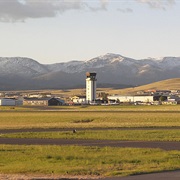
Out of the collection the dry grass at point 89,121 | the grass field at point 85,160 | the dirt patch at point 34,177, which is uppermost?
the dry grass at point 89,121

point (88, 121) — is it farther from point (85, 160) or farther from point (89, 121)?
point (85, 160)

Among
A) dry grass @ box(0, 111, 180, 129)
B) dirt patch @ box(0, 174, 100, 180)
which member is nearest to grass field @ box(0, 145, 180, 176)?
dirt patch @ box(0, 174, 100, 180)

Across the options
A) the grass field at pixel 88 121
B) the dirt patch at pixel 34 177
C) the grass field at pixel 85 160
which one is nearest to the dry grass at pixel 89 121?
the grass field at pixel 88 121

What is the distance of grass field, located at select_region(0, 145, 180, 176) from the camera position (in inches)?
1190

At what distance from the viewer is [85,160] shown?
34406mm

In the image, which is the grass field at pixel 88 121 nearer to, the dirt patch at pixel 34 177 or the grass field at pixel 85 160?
the grass field at pixel 85 160

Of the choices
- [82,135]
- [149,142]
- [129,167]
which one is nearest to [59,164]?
[129,167]

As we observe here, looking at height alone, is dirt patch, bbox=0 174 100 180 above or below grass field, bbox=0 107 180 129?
below

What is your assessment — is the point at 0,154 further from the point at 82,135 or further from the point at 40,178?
the point at 82,135

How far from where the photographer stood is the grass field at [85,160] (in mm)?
30234

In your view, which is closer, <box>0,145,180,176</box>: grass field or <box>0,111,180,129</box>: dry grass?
<box>0,145,180,176</box>: grass field

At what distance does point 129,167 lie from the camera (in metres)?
31.4

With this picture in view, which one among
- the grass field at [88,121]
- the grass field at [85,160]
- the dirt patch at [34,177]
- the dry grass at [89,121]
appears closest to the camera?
the dirt patch at [34,177]

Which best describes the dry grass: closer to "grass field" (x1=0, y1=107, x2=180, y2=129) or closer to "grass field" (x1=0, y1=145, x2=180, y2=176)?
"grass field" (x1=0, y1=107, x2=180, y2=129)
